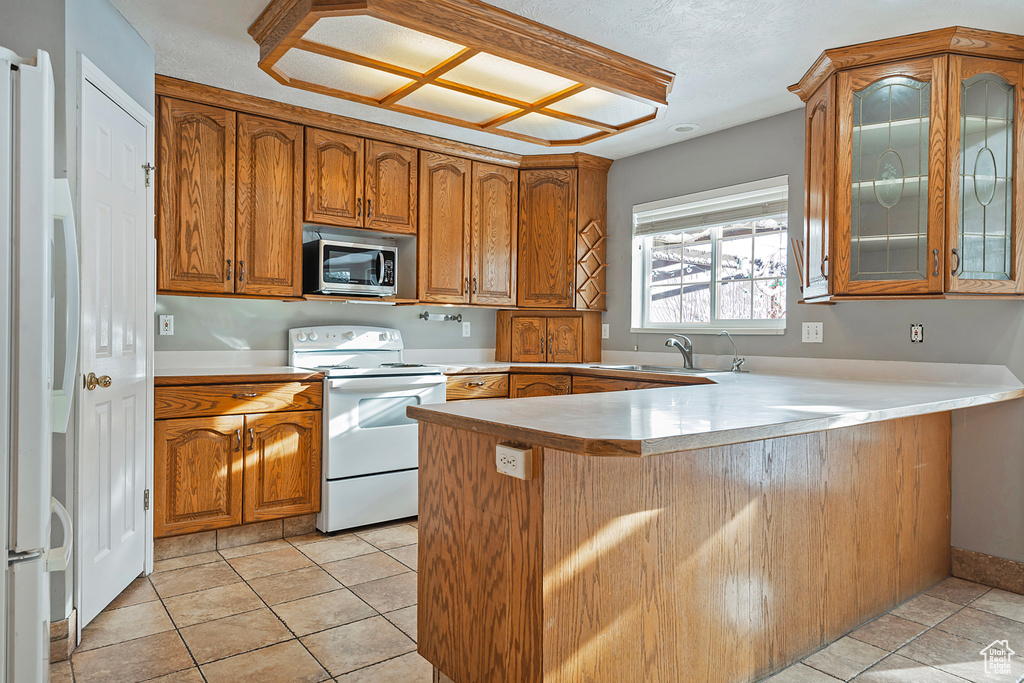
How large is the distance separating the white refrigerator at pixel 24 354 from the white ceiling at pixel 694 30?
4.13 ft

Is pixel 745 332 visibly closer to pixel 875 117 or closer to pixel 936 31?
pixel 875 117

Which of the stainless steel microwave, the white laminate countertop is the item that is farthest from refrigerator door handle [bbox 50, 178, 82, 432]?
the stainless steel microwave

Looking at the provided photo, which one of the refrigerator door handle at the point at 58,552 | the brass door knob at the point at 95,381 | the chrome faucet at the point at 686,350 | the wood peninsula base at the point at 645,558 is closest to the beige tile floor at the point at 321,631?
the wood peninsula base at the point at 645,558

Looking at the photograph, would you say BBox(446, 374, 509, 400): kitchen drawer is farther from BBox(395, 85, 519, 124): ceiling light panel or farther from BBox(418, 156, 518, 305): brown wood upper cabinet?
BBox(395, 85, 519, 124): ceiling light panel

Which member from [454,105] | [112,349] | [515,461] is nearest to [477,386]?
[454,105]

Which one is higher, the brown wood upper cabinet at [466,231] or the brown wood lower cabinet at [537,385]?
the brown wood upper cabinet at [466,231]

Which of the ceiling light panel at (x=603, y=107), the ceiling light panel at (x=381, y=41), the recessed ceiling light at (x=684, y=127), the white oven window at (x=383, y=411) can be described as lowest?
the white oven window at (x=383, y=411)

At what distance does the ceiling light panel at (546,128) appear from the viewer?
334cm

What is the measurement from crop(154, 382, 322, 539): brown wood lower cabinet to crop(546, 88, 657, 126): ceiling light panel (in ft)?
6.24

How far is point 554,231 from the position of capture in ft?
14.9

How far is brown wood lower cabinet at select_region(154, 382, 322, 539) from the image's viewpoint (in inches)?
120

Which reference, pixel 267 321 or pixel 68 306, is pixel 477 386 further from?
pixel 68 306

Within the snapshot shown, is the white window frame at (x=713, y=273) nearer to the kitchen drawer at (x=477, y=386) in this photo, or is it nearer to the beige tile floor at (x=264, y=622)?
the kitchen drawer at (x=477, y=386)

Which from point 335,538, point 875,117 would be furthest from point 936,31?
point 335,538
